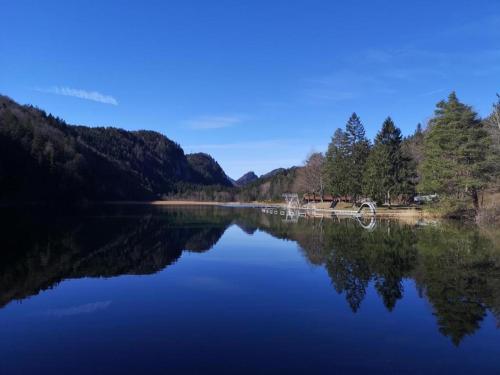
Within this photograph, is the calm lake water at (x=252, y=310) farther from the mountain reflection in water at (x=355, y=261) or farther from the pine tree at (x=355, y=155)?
the pine tree at (x=355, y=155)

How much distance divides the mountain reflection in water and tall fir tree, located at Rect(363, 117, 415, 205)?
24.7m

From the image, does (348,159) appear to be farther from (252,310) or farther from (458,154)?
(252,310)

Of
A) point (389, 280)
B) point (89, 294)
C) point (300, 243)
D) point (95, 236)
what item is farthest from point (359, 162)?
point (89, 294)

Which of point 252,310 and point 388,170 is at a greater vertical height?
point 388,170

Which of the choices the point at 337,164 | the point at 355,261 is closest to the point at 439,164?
the point at 355,261

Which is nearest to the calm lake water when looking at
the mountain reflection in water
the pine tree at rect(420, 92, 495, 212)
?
the mountain reflection in water

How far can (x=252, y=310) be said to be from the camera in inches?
528

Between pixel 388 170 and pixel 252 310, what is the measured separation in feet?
163

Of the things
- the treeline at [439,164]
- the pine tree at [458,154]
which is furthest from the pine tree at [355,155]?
the pine tree at [458,154]

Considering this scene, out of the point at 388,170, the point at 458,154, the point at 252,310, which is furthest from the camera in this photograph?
the point at 388,170

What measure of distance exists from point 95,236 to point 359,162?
50826 millimetres

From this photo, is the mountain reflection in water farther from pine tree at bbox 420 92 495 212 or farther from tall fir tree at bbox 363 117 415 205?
tall fir tree at bbox 363 117 415 205

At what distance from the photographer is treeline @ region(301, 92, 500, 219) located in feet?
140

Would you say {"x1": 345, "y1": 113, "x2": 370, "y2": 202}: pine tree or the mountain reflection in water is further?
{"x1": 345, "y1": 113, "x2": 370, "y2": 202}: pine tree
